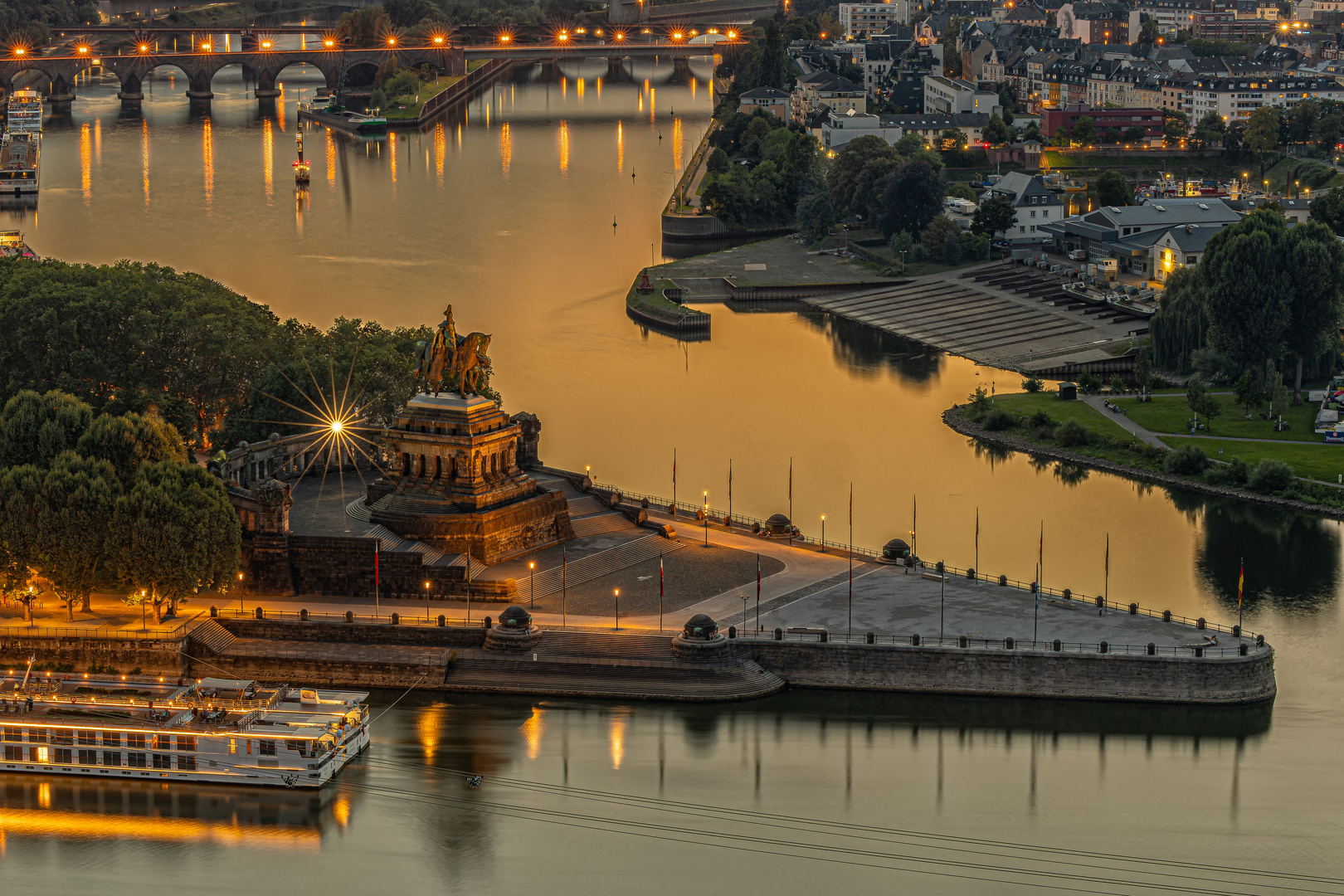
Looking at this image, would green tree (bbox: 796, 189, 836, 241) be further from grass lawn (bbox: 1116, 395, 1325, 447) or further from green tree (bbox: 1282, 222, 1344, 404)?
green tree (bbox: 1282, 222, 1344, 404)

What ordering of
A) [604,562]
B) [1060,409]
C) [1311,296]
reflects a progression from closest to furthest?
[604,562] < [1060,409] < [1311,296]

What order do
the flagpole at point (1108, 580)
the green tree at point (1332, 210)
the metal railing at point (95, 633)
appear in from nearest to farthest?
1. the metal railing at point (95, 633)
2. the flagpole at point (1108, 580)
3. the green tree at point (1332, 210)

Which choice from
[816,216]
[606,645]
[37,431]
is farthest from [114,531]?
[816,216]

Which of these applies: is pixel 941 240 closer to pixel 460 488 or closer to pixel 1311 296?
pixel 1311 296

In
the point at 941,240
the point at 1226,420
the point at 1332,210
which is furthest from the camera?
the point at 941,240

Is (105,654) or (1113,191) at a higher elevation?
(1113,191)

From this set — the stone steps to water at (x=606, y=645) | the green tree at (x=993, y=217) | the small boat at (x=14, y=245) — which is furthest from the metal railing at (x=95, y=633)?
the green tree at (x=993, y=217)

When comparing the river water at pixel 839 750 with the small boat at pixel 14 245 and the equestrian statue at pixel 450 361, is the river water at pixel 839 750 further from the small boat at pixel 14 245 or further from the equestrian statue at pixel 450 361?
the small boat at pixel 14 245
